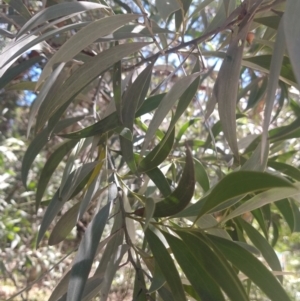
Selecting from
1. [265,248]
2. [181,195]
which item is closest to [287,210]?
[265,248]

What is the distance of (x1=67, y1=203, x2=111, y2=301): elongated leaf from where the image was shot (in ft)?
1.60

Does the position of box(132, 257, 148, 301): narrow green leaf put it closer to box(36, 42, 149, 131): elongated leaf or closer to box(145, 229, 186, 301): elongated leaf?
box(145, 229, 186, 301): elongated leaf

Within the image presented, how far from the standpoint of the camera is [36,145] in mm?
768

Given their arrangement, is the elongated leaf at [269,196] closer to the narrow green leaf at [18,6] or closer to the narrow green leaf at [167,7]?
the narrow green leaf at [167,7]

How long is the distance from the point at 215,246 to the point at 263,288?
0.07 meters

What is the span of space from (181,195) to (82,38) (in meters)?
0.21

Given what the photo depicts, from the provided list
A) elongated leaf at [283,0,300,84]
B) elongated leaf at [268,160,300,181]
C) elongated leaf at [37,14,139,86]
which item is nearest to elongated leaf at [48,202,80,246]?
elongated leaf at [37,14,139,86]

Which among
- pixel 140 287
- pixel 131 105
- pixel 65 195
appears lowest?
pixel 140 287

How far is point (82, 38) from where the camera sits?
21.7 inches

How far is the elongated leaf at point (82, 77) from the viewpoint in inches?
24.1

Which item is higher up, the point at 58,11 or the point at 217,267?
the point at 58,11

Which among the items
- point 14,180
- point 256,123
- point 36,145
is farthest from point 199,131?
point 36,145

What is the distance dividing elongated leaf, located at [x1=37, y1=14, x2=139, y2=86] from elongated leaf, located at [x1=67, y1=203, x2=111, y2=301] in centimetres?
18

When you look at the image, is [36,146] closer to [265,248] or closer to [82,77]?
[82,77]
